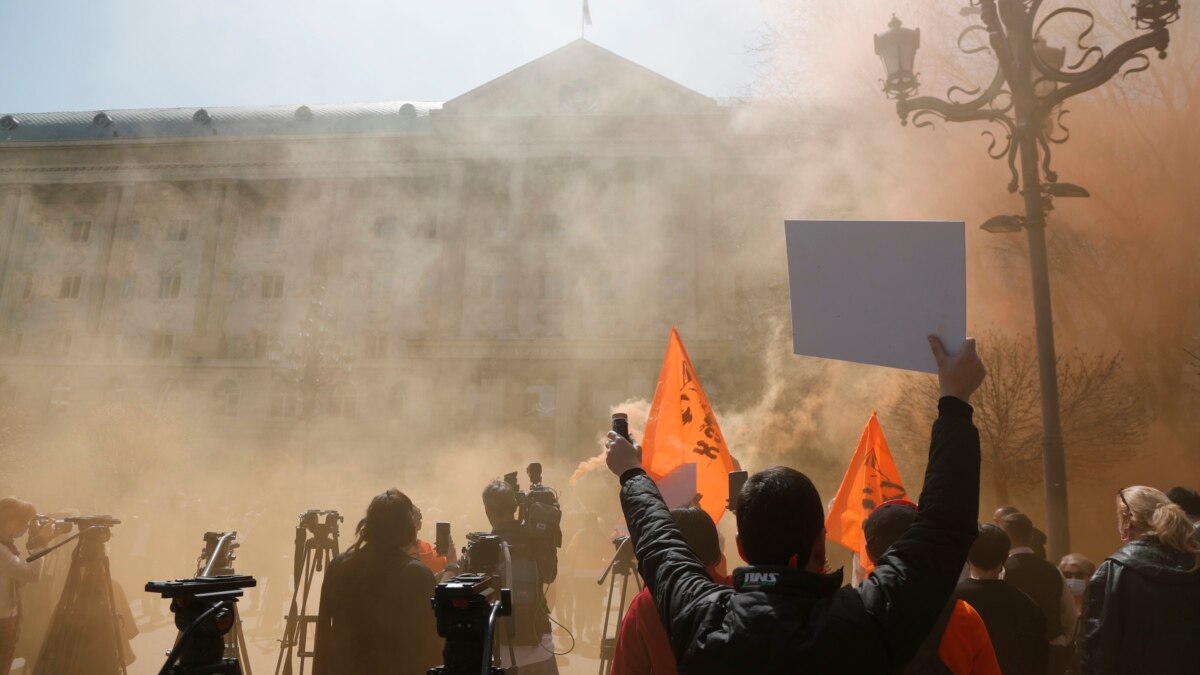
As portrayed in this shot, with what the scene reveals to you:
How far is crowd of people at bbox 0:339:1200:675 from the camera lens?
49.3 inches

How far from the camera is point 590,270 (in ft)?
94.7

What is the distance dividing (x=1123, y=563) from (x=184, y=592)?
329cm

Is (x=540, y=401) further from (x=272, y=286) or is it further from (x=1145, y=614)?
(x=1145, y=614)

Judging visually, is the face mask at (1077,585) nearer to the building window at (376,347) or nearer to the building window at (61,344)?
the building window at (376,347)

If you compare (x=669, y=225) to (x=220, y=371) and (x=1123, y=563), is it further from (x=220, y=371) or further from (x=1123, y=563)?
(x=1123, y=563)

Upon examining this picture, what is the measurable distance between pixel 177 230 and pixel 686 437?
1375 inches

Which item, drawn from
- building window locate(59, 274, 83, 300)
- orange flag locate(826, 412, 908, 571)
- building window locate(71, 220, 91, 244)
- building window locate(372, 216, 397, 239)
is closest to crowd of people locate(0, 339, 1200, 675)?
orange flag locate(826, 412, 908, 571)

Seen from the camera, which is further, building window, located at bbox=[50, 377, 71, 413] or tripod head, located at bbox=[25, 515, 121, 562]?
building window, located at bbox=[50, 377, 71, 413]

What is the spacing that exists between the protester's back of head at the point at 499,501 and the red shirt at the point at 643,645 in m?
2.81

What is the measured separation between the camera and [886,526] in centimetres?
236

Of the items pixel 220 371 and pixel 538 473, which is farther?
pixel 220 371

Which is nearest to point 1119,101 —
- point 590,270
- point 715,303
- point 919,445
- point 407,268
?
point 919,445

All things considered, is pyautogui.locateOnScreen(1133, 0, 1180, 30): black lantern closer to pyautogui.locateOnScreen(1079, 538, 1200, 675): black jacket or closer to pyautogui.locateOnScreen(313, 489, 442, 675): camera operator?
pyautogui.locateOnScreen(1079, 538, 1200, 675): black jacket

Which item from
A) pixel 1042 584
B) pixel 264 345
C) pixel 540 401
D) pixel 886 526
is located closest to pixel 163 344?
pixel 264 345
